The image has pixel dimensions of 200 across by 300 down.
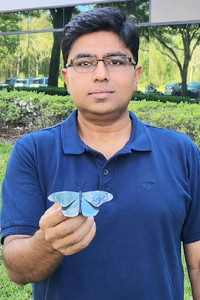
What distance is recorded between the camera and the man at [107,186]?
1.66 meters

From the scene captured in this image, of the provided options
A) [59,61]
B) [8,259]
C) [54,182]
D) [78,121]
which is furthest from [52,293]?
[59,61]

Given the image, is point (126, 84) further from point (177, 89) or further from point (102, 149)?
point (177, 89)

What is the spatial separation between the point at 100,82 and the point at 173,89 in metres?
7.41

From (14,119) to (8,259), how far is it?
834cm

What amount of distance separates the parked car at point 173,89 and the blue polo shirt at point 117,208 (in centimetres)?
729

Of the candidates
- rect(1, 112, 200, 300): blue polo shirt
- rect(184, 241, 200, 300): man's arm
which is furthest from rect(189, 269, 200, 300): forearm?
rect(1, 112, 200, 300): blue polo shirt

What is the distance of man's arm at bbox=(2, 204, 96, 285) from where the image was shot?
1294 mm

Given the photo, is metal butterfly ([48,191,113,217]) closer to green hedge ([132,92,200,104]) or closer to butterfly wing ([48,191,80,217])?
butterfly wing ([48,191,80,217])

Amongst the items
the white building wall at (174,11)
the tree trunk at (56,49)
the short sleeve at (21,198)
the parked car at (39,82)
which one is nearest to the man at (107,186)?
the short sleeve at (21,198)

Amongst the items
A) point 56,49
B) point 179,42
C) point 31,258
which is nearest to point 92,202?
point 31,258

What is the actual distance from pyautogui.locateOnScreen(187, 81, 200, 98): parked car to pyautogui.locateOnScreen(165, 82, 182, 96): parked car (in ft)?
0.74

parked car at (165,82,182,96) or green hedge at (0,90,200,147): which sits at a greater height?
parked car at (165,82,182,96)

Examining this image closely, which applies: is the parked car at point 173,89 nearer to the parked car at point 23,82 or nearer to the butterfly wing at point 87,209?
the parked car at point 23,82

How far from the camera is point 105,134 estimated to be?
1.99 meters
